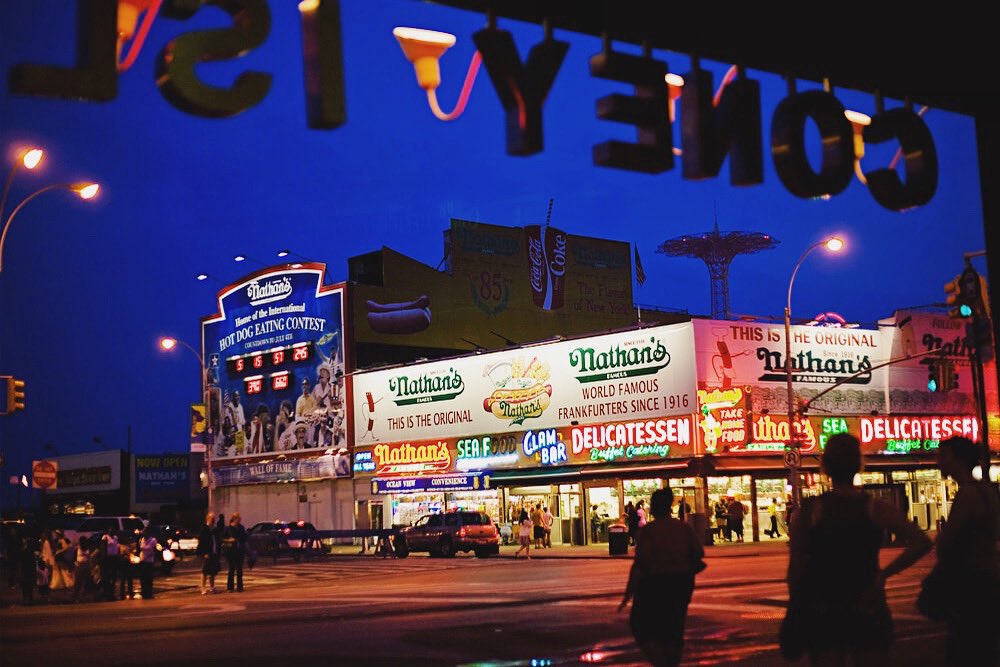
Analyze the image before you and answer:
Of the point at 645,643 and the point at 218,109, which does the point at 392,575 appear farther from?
the point at 218,109

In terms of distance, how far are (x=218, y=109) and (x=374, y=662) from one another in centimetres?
921

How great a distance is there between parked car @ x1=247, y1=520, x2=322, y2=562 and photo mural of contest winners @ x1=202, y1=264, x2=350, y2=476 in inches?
311

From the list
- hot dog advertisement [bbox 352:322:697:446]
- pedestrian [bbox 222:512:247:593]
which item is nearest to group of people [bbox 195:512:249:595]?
pedestrian [bbox 222:512:247:593]

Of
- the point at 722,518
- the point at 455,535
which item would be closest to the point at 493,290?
the point at 722,518

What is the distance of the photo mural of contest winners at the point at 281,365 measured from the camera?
2479 inches

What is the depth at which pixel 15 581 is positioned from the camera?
39625 millimetres

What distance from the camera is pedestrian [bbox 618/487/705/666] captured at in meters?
9.78

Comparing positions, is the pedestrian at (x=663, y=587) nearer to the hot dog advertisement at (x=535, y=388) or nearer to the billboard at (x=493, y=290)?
the hot dog advertisement at (x=535, y=388)

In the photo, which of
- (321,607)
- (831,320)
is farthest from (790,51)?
(831,320)

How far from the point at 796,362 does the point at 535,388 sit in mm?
11141

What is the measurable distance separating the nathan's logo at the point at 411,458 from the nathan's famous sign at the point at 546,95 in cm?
4935

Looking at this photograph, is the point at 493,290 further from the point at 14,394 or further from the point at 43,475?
the point at 14,394

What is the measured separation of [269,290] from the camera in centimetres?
6606

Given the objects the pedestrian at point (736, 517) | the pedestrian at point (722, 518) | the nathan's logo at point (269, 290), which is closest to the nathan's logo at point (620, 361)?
the pedestrian at point (736, 517)
